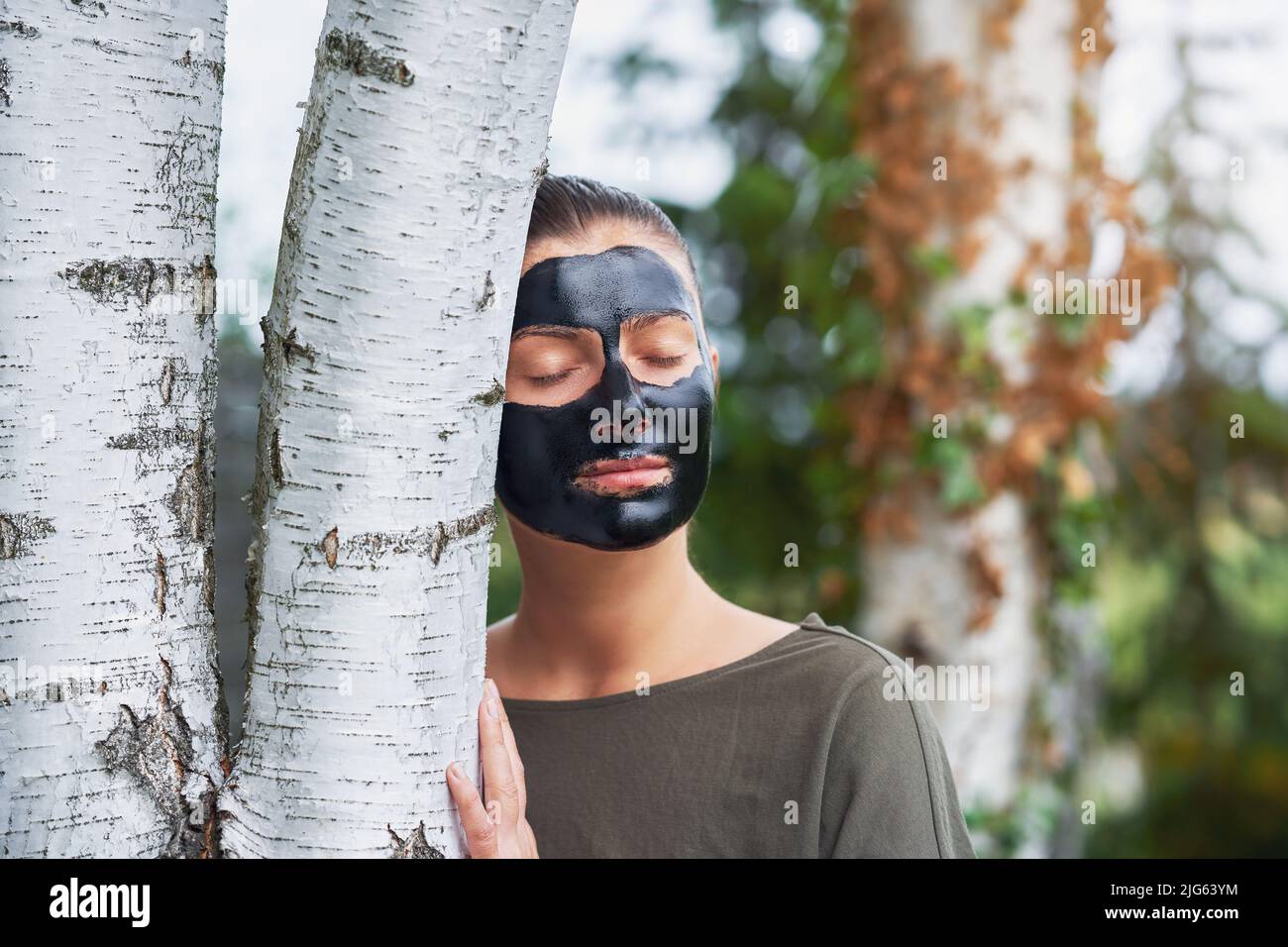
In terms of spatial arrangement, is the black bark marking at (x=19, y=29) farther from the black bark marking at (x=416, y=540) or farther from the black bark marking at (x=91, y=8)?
the black bark marking at (x=416, y=540)

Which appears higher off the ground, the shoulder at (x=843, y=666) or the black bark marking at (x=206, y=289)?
the black bark marking at (x=206, y=289)

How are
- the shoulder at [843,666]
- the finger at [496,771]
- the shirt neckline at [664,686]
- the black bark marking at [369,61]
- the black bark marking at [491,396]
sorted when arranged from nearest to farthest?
the black bark marking at [369,61], the black bark marking at [491,396], the finger at [496,771], the shoulder at [843,666], the shirt neckline at [664,686]

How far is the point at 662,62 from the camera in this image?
5777 mm

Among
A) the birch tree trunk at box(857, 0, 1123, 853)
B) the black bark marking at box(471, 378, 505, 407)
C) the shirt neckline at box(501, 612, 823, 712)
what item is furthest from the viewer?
the birch tree trunk at box(857, 0, 1123, 853)

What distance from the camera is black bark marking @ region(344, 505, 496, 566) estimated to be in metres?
1.21

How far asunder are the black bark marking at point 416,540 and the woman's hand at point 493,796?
231mm

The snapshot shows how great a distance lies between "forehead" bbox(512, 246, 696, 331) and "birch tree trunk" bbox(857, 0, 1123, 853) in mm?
1955

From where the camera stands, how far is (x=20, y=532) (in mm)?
1202

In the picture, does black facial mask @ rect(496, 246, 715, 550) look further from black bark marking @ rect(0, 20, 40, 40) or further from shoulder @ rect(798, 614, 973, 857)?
black bark marking @ rect(0, 20, 40, 40)

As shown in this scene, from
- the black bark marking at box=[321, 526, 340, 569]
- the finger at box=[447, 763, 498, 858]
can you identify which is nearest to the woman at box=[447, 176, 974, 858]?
the finger at box=[447, 763, 498, 858]

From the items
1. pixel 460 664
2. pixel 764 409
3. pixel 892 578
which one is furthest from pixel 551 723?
pixel 764 409

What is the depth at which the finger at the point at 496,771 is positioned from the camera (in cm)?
135

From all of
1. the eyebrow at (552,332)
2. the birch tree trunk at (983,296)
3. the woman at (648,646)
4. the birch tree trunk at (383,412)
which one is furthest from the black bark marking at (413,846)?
the birch tree trunk at (983,296)

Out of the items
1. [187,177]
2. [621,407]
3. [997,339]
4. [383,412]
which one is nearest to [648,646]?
[621,407]
